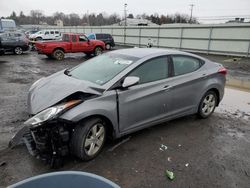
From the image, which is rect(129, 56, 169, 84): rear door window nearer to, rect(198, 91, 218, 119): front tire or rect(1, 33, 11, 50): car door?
rect(198, 91, 218, 119): front tire

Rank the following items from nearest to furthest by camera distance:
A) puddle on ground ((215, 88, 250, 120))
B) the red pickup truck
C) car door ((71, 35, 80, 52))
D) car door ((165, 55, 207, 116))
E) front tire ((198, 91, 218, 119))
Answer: car door ((165, 55, 207, 116))
front tire ((198, 91, 218, 119))
puddle on ground ((215, 88, 250, 120))
the red pickup truck
car door ((71, 35, 80, 52))

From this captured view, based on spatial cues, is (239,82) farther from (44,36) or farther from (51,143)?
(44,36)

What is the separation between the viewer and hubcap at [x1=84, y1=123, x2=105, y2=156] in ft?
11.6

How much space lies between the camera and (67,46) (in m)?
16.8

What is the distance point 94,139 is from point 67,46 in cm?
1423

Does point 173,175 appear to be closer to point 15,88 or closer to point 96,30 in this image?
point 15,88

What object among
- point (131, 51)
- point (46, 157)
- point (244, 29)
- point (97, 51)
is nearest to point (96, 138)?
point (46, 157)

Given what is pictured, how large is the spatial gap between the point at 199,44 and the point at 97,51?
31.1 ft

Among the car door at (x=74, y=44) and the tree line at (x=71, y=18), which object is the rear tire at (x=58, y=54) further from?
the tree line at (x=71, y=18)

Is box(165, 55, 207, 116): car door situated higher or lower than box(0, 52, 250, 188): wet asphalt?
higher

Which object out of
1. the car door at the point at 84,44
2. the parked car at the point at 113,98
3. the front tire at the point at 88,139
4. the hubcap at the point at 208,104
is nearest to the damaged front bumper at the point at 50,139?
the parked car at the point at 113,98

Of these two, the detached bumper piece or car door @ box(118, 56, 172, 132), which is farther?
car door @ box(118, 56, 172, 132)

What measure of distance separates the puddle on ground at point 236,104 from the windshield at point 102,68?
3142 mm

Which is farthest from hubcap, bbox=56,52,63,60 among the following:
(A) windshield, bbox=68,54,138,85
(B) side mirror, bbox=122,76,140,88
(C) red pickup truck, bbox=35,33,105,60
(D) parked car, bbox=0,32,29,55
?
(B) side mirror, bbox=122,76,140,88
